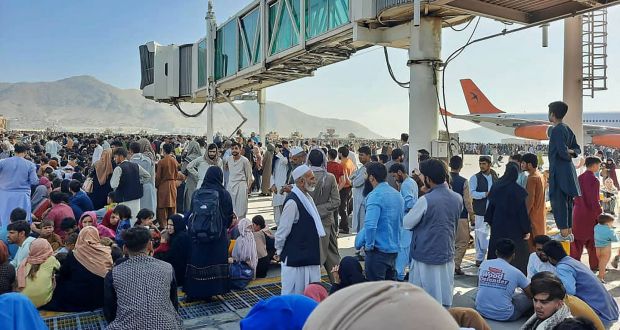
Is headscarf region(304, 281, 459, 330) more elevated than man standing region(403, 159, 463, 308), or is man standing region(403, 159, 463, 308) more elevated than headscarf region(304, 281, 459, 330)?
headscarf region(304, 281, 459, 330)

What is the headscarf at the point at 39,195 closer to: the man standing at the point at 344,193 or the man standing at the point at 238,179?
the man standing at the point at 238,179

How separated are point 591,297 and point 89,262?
5.15m

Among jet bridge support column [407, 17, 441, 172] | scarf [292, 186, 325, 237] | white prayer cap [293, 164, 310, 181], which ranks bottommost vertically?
scarf [292, 186, 325, 237]

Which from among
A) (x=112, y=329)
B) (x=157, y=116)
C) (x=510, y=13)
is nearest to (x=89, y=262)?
(x=112, y=329)

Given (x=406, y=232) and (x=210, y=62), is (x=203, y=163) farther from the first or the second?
(x=210, y=62)

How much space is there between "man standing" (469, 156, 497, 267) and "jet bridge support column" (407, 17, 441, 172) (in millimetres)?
858

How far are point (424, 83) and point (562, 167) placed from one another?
261 cm

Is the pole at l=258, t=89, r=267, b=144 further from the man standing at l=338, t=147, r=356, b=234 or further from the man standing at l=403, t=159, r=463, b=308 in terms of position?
the man standing at l=403, t=159, r=463, b=308

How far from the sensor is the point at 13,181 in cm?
742

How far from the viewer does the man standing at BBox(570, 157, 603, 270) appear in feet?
20.3

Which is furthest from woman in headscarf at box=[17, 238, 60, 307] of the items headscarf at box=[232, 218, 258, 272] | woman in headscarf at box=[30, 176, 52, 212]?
woman in headscarf at box=[30, 176, 52, 212]

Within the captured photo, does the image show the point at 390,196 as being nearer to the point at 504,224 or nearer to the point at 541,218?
the point at 504,224

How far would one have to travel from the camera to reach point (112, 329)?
321 centimetres

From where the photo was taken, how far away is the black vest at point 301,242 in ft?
14.2
